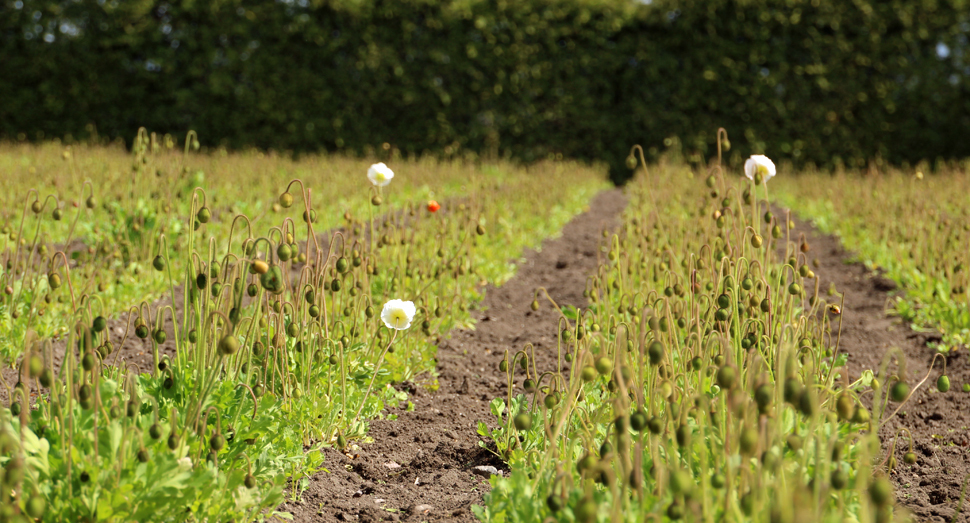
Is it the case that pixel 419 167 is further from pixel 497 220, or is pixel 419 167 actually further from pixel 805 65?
pixel 805 65

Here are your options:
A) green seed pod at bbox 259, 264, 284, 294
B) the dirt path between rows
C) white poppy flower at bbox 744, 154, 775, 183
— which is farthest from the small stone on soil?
white poppy flower at bbox 744, 154, 775, 183

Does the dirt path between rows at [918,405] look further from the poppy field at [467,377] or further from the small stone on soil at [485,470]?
the small stone on soil at [485,470]

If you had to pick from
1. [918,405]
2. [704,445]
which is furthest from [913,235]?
[704,445]

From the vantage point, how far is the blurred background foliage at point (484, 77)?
11195 millimetres

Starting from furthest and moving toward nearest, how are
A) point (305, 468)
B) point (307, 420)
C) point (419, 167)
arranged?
point (419, 167) → point (307, 420) → point (305, 468)

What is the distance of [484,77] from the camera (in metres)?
11.8

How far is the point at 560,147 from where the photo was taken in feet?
39.0

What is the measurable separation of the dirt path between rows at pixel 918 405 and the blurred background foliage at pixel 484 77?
700 cm

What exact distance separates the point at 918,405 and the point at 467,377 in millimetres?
1810

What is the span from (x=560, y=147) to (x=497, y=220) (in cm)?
613

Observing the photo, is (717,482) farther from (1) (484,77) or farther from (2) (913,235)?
(1) (484,77)

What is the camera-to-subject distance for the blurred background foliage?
441 inches

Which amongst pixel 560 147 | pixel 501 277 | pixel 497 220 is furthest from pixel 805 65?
pixel 501 277

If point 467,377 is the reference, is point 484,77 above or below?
above
